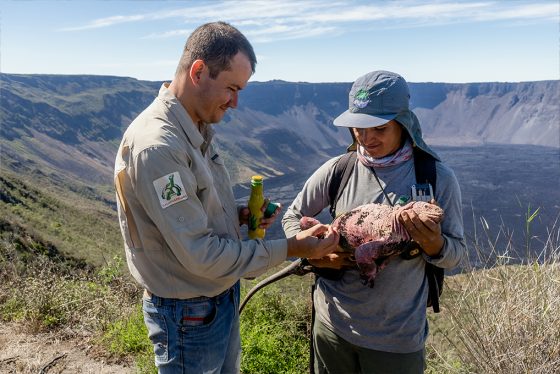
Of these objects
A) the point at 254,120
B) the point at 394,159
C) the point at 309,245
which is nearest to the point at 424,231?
the point at 394,159

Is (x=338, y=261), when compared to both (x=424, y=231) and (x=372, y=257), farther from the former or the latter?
(x=424, y=231)

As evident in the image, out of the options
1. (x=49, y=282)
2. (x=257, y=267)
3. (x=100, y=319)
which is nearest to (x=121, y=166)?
(x=257, y=267)

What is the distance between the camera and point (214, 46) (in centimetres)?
181

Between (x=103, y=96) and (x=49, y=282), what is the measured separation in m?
151

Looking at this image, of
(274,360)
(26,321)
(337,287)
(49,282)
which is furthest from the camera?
(49,282)

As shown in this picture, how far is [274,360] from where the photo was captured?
354 cm

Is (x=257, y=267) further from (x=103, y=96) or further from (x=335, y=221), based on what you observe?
(x=103, y=96)

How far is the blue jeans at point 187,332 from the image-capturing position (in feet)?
6.53

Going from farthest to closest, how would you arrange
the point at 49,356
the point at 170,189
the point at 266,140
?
the point at 266,140
the point at 49,356
the point at 170,189

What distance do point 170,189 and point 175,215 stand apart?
103 millimetres

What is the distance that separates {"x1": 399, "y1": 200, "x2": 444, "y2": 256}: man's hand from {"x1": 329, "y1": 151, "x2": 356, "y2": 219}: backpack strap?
1.38 ft

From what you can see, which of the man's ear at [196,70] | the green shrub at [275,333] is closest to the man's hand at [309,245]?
the man's ear at [196,70]

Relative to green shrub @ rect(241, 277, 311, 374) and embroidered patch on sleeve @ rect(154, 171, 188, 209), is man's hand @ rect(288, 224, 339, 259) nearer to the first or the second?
embroidered patch on sleeve @ rect(154, 171, 188, 209)

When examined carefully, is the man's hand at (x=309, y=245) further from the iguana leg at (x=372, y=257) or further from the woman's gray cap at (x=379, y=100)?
the woman's gray cap at (x=379, y=100)
